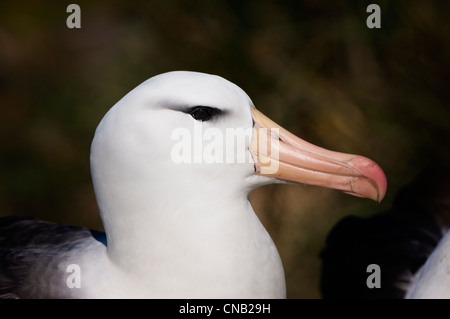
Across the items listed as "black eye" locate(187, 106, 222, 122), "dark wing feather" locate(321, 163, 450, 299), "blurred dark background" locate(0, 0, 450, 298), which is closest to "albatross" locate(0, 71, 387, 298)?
"black eye" locate(187, 106, 222, 122)

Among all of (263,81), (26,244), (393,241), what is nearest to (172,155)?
(26,244)

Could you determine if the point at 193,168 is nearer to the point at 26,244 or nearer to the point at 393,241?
the point at 26,244

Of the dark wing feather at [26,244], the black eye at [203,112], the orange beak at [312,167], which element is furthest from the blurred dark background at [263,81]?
the black eye at [203,112]

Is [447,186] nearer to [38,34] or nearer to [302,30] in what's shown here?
[302,30]

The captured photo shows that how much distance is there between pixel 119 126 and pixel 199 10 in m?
2.20

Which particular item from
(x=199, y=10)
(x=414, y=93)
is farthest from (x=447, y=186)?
(x=199, y=10)

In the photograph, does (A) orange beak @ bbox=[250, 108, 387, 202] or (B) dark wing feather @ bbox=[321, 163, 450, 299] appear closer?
(A) orange beak @ bbox=[250, 108, 387, 202]

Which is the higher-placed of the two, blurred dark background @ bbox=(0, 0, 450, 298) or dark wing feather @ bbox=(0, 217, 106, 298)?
blurred dark background @ bbox=(0, 0, 450, 298)

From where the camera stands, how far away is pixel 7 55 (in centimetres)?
432

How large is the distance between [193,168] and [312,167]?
17.2 inches

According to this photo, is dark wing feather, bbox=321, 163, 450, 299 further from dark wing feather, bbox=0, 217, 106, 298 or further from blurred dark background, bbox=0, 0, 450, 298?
dark wing feather, bbox=0, 217, 106, 298

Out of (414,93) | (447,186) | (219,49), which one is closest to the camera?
(447,186)

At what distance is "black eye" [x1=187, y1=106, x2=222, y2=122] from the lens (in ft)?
6.54

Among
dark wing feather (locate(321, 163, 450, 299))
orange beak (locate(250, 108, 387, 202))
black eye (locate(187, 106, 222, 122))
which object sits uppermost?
black eye (locate(187, 106, 222, 122))
